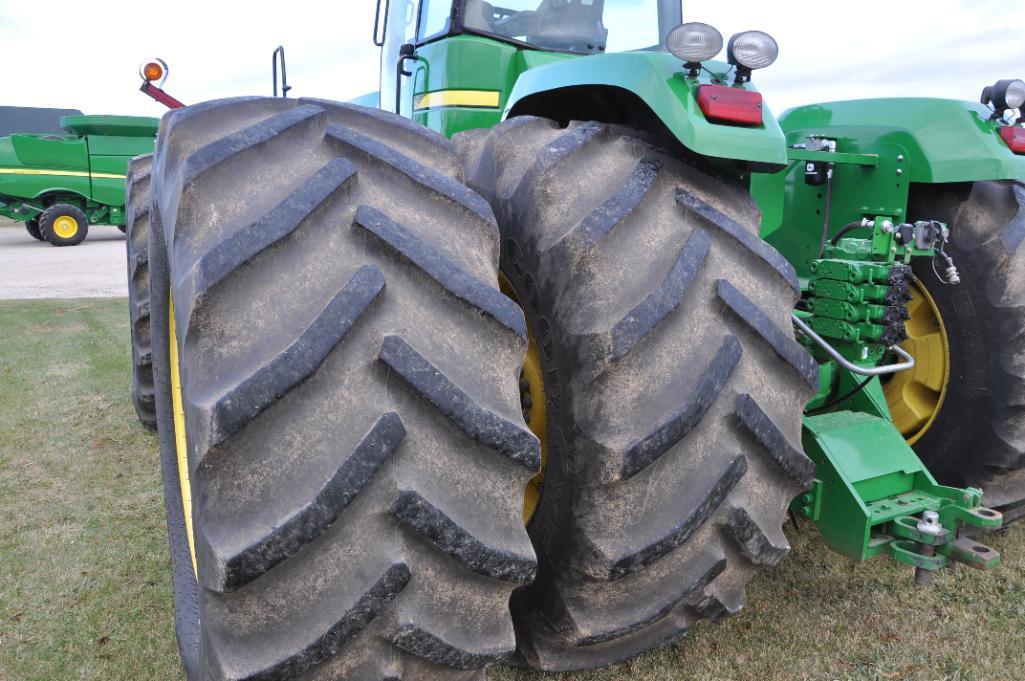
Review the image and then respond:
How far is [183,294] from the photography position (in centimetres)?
126

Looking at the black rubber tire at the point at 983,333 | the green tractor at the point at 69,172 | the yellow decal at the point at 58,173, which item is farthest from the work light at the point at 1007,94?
the yellow decal at the point at 58,173

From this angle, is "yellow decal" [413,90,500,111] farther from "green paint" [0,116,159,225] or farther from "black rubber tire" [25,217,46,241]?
"black rubber tire" [25,217,46,241]

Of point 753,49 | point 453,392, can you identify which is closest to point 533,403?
point 453,392

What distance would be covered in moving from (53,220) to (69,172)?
0.98 m

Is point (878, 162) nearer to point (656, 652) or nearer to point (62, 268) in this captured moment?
point (656, 652)

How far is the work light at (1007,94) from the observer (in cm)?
242

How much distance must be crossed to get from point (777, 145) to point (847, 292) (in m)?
0.63

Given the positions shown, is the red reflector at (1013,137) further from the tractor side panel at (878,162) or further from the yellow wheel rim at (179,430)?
the yellow wheel rim at (179,430)

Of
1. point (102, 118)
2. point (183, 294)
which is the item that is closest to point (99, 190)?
point (102, 118)

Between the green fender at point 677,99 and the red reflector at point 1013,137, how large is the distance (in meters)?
1.04

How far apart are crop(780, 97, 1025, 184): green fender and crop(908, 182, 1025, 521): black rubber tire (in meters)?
0.14

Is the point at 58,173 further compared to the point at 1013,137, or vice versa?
the point at 58,173

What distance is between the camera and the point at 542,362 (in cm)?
172

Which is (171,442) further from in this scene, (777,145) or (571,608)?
(777,145)
